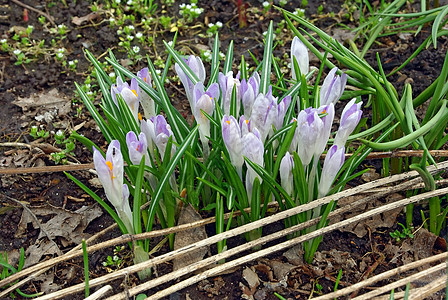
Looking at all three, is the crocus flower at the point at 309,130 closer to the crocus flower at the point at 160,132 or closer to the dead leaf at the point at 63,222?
the crocus flower at the point at 160,132

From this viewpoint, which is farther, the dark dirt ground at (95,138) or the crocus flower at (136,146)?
the dark dirt ground at (95,138)

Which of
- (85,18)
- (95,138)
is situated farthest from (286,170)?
(85,18)

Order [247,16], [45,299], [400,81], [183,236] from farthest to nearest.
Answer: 1. [247,16]
2. [400,81]
3. [183,236]
4. [45,299]

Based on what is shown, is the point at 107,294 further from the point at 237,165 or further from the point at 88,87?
the point at 88,87

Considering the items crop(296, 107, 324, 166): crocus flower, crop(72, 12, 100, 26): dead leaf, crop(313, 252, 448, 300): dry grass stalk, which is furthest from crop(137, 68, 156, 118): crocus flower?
crop(72, 12, 100, 26): dead leaf

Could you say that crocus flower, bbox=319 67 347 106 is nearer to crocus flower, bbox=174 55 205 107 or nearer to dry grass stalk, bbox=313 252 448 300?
crocus flower, bbox=174 55 205 107

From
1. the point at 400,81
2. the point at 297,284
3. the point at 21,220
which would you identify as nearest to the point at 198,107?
the point at 297,284

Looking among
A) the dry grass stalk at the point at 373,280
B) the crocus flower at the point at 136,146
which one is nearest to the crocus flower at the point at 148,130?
the crocus flower at the point at 136,146
